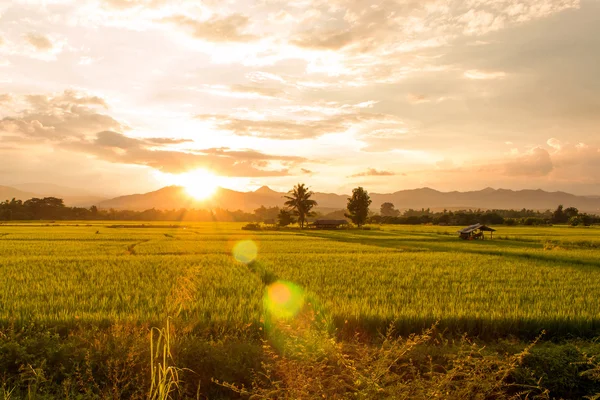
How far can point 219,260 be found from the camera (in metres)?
20.3

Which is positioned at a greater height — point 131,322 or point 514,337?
point 131,322

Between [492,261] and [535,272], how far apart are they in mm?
3877

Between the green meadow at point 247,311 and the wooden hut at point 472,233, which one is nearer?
the green meadow at point 247,311

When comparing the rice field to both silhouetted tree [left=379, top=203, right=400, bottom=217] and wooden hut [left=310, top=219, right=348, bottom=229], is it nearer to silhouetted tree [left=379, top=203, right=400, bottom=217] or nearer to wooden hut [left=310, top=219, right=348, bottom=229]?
wooden hut [left=310, top=219, right=348, bottom=229]

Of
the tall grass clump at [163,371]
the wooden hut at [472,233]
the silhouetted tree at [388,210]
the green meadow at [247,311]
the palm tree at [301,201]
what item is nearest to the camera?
the tall grass clump at [163,371]

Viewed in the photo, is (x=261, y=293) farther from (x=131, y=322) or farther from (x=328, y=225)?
→ (x=328, y=225)

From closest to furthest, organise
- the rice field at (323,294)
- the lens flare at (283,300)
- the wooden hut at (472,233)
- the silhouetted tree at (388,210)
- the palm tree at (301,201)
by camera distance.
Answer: the rice field at (323,294)
the lens flare at (283,300)
the wooden hut at (472,233)
the palm tree at (301,201)
the silhouetted tree at (388,210)

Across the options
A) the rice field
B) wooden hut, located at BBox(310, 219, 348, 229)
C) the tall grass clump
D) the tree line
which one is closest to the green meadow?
the rice field

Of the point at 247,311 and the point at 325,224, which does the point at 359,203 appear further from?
the point at 247,311

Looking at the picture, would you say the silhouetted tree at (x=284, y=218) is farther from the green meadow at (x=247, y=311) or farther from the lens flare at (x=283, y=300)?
the lens flare at (x=283, y=300)

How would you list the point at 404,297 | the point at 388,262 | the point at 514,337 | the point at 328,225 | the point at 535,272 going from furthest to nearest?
the point at 328,225 < the point at 388,262 < the point at 535,272 < the point at 404,297 < the point at 514,337

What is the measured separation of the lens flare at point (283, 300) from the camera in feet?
30.0

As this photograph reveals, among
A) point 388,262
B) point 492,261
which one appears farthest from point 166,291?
point 492,261

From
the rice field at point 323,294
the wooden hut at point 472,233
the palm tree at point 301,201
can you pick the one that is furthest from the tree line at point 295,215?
the rice field at point 323,294
